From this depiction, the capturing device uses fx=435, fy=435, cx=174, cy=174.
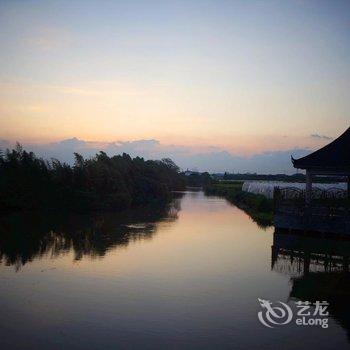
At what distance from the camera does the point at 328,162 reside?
755 inches

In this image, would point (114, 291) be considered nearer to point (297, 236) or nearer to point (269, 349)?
point (269, 349)

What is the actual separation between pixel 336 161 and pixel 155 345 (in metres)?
14.4

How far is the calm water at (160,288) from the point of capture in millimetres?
7578

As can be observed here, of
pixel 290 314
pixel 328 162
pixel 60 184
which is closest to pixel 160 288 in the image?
pixel 290 314

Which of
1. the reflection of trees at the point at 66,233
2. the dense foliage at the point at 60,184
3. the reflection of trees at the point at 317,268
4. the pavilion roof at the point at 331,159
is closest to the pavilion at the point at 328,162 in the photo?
the pavilion roof at the point at 331,159

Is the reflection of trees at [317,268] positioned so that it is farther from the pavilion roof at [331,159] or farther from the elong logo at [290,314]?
the pavilion roof at [331,159]

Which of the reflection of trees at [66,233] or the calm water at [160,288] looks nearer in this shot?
the calm water at [160,288]

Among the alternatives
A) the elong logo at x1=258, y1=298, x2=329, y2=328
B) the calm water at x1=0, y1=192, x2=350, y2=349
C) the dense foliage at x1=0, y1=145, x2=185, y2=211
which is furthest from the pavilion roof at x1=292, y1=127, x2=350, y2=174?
the dense foliage at x1=0, y1=145, x2=185, y2=211

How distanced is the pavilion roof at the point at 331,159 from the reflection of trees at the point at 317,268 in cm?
314

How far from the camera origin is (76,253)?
15594 millimetres

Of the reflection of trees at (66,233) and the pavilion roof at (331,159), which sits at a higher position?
the pavilion roof at (331,159)

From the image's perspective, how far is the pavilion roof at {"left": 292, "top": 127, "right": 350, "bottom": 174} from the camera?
18969 millimetres

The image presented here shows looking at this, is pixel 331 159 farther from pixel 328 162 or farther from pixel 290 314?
pixel 290 314

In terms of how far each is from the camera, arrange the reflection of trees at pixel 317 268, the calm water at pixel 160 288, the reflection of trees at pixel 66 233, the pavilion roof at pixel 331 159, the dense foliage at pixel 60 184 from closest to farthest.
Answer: the calm water at pixel 160 288, the reflection of trees at pixel 317 268, the reflection of trees at pixel 66 233, the pavilion roof at pixel 331 159, the dense foliage at pixel 60 184
